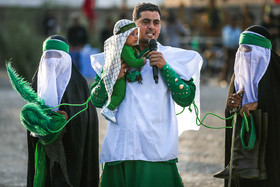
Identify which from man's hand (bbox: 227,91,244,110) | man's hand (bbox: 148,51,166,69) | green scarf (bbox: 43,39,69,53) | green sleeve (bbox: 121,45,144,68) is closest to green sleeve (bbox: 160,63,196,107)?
man's hand (bbox: 148,51,166,69)

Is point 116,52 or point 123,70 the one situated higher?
point 116,52

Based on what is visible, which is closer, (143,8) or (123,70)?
(123,70)

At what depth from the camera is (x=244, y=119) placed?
6.18m

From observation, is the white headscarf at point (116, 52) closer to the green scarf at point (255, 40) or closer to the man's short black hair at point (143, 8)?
the man's short black hair at point (143, 8)

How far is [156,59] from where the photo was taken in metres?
5.49

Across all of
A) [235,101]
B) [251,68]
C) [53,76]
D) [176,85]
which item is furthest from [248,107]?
[53,76]

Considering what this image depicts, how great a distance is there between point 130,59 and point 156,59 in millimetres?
224

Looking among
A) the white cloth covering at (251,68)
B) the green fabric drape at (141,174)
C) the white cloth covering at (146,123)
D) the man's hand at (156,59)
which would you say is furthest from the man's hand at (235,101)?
the man's hand at (156,59)

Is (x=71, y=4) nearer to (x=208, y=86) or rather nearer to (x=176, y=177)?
(x=208, y=86)

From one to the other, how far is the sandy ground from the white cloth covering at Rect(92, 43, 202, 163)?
266 centimetres

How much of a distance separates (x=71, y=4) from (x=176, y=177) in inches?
1171

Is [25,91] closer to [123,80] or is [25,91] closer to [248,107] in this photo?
[123,80]

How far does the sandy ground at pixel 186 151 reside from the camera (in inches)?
342

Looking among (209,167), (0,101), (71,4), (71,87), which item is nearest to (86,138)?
(71,87)
